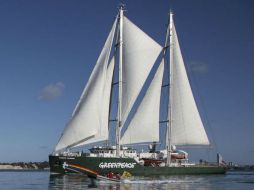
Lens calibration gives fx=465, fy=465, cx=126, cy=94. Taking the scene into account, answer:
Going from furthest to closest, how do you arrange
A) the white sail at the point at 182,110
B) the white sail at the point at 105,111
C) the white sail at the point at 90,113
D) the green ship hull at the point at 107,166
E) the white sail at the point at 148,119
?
the white sail at the point at 182,110 → the white sail at the point at 148,119 → the white sail at the point at 105,111 → the white sail at the point at 90,113 → the green ship hull at the point at 107,166

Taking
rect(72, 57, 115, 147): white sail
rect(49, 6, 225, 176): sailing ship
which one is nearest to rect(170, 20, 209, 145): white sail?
rect(49, 6, 225, 176): sailing ship

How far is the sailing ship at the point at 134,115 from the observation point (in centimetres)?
6044

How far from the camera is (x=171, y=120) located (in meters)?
67.7

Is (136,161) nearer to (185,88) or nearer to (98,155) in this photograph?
(98,155)

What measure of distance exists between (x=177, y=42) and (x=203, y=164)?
799 inches

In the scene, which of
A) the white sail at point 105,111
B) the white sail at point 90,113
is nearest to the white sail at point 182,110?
the white sail at point 105,111

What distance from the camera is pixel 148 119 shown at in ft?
214

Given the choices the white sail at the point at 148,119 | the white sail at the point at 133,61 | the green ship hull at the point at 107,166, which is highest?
the white sail at the point at 133,61

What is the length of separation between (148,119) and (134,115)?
7.00ft

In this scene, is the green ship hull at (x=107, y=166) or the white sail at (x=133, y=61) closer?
the green ship hull at (x=107, y=166)

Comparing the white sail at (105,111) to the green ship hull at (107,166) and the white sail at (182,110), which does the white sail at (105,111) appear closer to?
the green ship hull at (107,166)

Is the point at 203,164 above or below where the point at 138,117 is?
below

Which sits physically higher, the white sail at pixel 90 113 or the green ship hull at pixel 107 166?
the white sail at pixel 90 113

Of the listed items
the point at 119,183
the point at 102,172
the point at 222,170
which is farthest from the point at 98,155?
the point at 222,170
